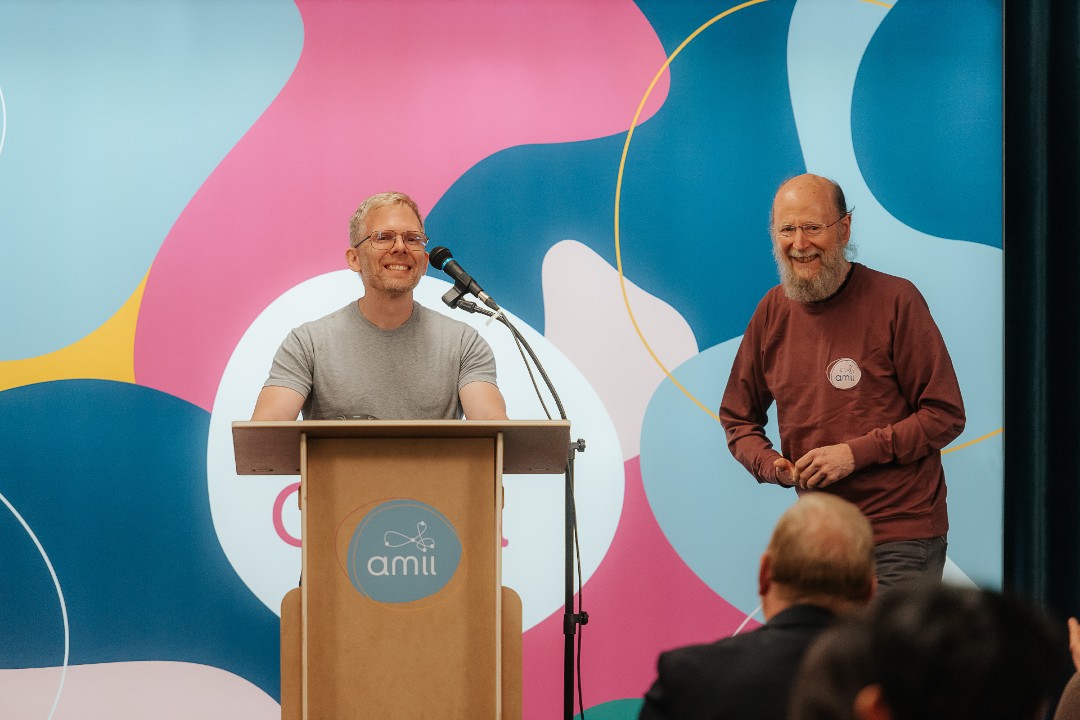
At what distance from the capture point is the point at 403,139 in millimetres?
4352

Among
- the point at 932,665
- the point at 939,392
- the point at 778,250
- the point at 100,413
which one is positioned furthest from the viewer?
the point at 100,413

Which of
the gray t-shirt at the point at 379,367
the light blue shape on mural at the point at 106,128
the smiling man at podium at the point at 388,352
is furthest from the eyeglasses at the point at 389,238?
the light blue shape on mural at the point at 106,128

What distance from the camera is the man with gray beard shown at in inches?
123

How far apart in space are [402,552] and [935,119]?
2943 millimetres

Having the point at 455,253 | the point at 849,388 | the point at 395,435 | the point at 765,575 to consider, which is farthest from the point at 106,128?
the point at 765,575

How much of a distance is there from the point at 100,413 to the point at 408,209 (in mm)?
1648

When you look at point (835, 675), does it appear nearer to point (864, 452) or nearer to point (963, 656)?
point (963, 656)

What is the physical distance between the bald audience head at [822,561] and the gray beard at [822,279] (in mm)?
1706

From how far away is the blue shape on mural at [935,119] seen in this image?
4.39 m

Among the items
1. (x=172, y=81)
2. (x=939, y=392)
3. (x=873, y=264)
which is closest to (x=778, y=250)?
(x=939, y=392)

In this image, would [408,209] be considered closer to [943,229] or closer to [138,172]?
[138,172]

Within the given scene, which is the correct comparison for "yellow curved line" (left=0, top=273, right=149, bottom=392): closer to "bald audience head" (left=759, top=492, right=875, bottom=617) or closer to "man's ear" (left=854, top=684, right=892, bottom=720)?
"bald audience head" (left=759, top=492, right=875, bottom=617)

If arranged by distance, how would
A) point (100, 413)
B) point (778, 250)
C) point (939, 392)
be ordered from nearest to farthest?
point (939, 392) → point (778, 250) → point (100, 413)

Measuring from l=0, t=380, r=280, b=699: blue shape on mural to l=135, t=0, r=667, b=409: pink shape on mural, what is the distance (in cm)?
23
